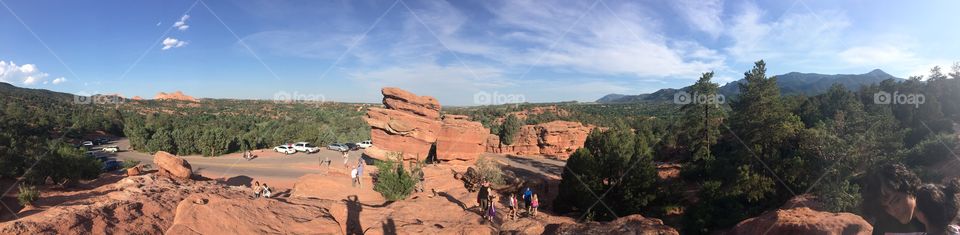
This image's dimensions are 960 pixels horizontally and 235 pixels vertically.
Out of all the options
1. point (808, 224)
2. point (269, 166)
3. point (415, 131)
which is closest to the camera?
point (808, 224)

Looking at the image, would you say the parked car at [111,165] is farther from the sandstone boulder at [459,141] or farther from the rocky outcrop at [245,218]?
the rocky outcrop at [245,218]

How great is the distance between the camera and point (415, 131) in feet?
92.2

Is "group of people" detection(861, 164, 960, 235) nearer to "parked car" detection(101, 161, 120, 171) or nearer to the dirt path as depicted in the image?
the dirt path

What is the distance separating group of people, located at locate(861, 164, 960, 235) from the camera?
5754 millimetres

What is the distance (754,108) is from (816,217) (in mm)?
20382

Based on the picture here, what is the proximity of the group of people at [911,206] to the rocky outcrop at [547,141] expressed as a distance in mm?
51050

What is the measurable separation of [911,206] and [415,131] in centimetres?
2496

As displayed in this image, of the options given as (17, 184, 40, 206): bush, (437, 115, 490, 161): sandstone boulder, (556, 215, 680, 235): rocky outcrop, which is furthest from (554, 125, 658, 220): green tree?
(17, 184, 40, 206): bush

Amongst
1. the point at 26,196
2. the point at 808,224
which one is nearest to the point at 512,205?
the point at 808,224

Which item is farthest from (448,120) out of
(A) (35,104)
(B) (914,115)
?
(A) (35,104)

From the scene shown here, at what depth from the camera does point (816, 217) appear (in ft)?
35.9

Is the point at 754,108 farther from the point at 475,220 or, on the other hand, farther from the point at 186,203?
the point at 186,203

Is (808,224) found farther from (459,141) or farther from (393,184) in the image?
(459,141)

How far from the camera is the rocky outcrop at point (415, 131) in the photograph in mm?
27750
